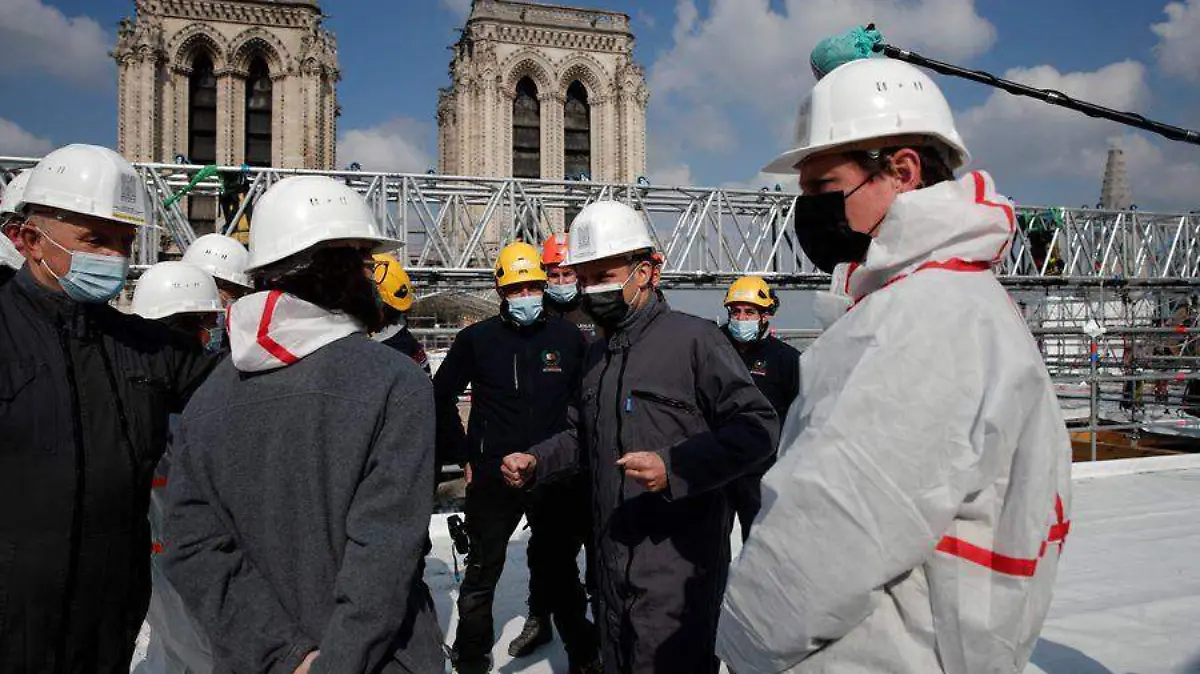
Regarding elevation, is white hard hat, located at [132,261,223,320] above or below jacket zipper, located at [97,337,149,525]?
above

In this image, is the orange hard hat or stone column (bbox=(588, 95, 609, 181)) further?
stone column (bbox=(588, 95, 609, 181))

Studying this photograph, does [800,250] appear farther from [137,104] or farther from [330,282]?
[137,104]

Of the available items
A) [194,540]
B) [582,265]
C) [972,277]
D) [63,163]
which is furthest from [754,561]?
[63,163]

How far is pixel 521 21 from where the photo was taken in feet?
115

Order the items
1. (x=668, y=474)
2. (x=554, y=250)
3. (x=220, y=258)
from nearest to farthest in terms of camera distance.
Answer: (x=668, y=474) < (x=220, y=258) < (x=554, y=250)

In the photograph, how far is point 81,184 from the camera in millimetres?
2408

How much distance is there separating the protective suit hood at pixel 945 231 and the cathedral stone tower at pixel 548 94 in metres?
34.6

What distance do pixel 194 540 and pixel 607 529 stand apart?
137 centimetres

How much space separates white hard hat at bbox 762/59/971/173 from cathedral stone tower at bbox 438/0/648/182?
3426 centimetres

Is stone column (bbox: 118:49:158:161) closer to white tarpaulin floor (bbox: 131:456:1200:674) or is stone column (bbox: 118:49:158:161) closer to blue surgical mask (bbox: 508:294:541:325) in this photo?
white tarpaulin floor (bbox: 131:456:1200:674)

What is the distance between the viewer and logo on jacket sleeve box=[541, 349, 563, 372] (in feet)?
13.2

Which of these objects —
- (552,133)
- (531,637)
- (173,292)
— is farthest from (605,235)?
(552,133)

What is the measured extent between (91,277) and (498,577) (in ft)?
7.59

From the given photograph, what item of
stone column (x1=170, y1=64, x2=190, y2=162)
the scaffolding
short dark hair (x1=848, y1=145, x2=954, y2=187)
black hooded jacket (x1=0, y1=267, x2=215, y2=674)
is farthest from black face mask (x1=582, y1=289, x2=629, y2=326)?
stone column (x1=170, y1=64, x2=190, y2=162)
